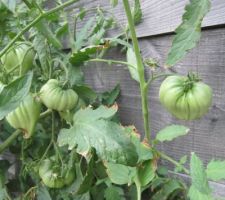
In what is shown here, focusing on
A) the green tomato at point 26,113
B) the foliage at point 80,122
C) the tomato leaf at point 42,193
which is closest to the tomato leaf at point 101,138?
the foliage at point 80,122

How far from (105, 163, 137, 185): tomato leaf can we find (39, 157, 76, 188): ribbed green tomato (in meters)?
0.22

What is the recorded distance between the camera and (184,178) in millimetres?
1138

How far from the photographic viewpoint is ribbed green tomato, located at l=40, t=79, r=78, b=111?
93 cm

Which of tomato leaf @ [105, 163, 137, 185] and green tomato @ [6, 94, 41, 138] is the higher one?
green tomato @ [6, 94, 41, 138]

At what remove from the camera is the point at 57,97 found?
93cm

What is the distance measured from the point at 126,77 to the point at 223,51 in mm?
351

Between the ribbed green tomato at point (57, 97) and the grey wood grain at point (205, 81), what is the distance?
0.87ft

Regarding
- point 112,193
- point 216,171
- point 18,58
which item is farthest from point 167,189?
point 18,58

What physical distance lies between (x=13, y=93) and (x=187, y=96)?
309 mm

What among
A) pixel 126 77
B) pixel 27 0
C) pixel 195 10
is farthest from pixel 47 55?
pixel 195 10

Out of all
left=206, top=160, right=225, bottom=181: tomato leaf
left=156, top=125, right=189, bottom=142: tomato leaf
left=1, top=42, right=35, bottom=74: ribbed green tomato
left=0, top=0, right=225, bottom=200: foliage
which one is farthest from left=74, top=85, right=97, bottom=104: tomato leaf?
left=206, top=160, right=225, bottom=181: tomato leaf

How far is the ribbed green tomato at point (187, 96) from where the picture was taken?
813 mm

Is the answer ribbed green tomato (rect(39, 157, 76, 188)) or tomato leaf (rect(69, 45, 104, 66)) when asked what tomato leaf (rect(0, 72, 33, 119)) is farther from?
ribbed green tomato (rect(39, 157, 76, 188))

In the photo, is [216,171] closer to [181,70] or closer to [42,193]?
[181,70]
